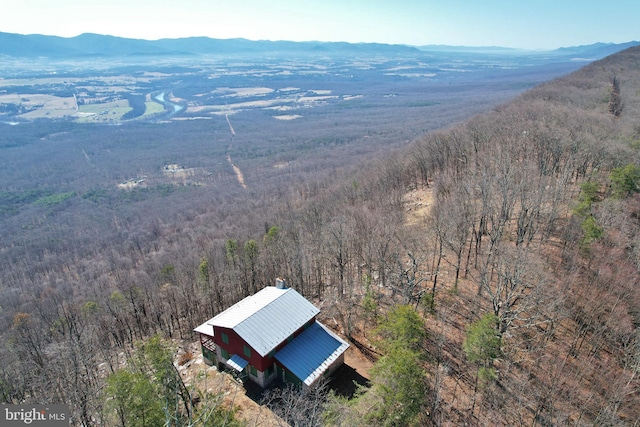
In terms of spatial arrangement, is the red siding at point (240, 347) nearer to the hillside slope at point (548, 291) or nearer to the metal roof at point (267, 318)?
the metal roof at point (267, 318)

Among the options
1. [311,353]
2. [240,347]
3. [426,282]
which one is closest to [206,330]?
[240,347]

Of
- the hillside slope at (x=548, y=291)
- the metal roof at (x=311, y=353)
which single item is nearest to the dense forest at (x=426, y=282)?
the hillside slope at (x=548, y=291)

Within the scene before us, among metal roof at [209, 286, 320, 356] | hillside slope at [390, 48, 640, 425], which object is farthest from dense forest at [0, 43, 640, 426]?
metal roof at [209, 286, 320, 356]

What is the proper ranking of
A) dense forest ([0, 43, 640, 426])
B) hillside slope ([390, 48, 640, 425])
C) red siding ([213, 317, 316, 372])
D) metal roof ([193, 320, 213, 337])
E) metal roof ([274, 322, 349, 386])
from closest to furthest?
dense forest ([0, 43, 640, 426]), hillside slope ([390, 48, 640, 425]), metal roof ([274, 322, 349, 386]), red siding ([213, 317, 316, 372]), metal roof ([193, 320, 213, 337])

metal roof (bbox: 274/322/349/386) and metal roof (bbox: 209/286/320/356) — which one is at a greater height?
metal roof (bbox: 209/286/320/356)

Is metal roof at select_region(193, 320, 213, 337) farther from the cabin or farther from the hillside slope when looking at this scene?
the hillside slope

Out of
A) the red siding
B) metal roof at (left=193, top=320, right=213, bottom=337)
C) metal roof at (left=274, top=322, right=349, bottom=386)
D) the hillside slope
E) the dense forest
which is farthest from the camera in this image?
metal roof at (left=193, top=320, right=213, bottom=337)

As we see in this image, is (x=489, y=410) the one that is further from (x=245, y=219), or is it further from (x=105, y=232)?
(x=105, y=232)
